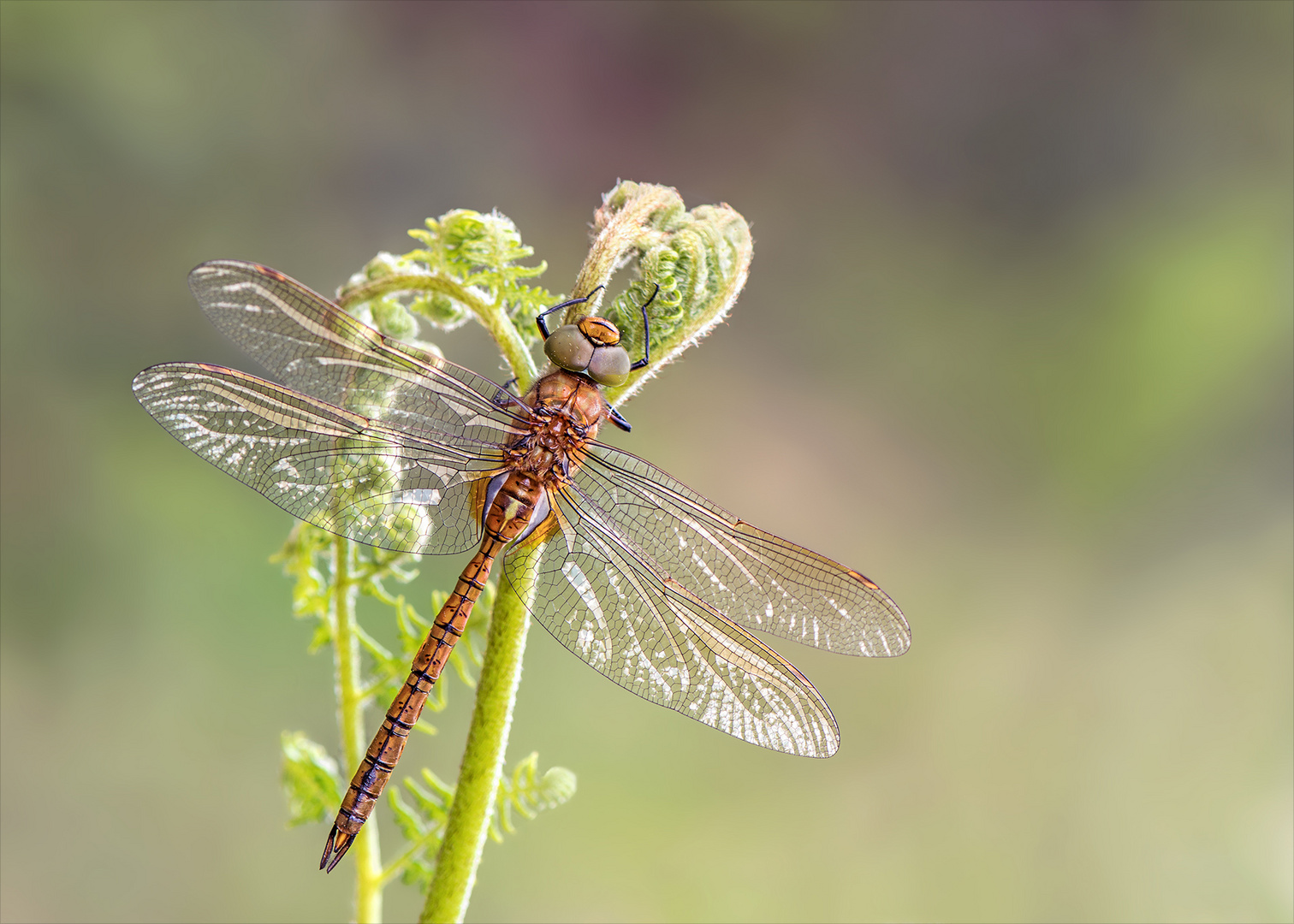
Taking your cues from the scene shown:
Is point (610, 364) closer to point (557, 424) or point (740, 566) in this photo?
point (557, 424)

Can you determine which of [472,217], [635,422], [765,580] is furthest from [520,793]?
[635,422]

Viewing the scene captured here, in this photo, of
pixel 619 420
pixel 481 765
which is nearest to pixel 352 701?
pixel 481 765

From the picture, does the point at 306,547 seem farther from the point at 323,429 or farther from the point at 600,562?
the point at 600,562

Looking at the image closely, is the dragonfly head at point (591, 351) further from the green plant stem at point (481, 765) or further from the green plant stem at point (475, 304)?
the green plant stem at point (481, 765)

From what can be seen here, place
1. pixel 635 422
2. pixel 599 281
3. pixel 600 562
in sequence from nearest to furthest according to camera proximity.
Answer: pixel 599 281
pixel 600 562
pixel 635 422

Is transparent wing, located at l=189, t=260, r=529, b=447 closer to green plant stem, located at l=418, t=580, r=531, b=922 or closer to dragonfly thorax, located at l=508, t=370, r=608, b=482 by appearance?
dragonfly thorax, located at l=508, t=370, r=608, b=482

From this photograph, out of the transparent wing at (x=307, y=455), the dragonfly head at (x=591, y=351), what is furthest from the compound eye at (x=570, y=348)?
the transparent wing at (x=307, y=455)
